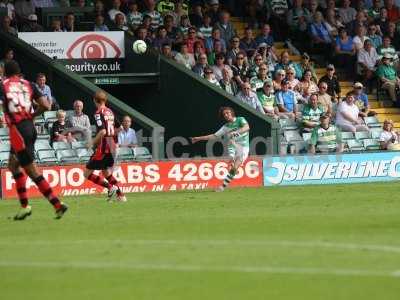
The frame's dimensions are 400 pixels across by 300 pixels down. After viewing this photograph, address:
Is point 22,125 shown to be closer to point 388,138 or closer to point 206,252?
point 206,252

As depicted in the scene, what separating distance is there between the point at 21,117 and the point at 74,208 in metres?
3.41

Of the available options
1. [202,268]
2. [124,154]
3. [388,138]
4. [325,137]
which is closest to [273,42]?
[325,137]

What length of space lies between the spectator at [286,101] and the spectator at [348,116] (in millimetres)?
1156

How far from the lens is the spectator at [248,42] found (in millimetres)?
30570

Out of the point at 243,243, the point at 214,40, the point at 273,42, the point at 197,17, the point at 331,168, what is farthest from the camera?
the point at 273,42

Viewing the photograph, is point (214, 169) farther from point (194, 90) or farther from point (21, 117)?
point (21, 117)

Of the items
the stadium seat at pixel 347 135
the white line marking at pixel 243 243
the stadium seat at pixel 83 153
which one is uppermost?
the white line marking at pixel 243 243

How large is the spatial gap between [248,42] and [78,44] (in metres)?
4.53

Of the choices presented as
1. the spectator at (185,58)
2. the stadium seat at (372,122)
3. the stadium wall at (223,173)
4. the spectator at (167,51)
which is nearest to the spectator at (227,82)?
the spectator at (185,58)

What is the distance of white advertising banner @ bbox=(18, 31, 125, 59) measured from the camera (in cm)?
2819

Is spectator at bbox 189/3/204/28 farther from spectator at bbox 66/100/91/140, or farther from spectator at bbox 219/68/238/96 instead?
Answer: spectator at bbox 66/100/91/140

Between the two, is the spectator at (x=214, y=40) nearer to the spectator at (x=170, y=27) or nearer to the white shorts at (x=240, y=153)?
the spectator at (x=170, y=27)

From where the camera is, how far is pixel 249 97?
2864 cm

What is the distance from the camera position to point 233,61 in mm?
29594
